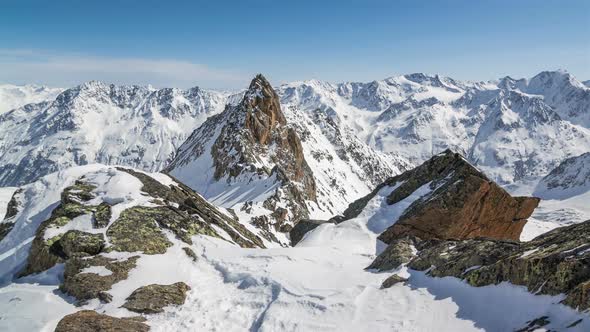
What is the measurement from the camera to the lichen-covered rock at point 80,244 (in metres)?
22.4

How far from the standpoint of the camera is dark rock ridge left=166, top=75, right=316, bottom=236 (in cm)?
8888

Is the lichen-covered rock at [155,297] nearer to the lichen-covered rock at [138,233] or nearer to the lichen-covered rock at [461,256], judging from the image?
the lichen-covered rock at [138,233]

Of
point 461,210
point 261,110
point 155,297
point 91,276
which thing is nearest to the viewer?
point 155,297

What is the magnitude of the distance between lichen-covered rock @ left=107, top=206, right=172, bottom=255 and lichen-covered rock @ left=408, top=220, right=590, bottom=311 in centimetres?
1381

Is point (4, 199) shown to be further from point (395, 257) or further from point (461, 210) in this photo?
point (395, 257)

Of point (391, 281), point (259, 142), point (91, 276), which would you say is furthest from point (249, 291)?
point (259, 142)

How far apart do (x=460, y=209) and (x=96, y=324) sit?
24118 millimetres

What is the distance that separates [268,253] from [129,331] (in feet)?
30.6

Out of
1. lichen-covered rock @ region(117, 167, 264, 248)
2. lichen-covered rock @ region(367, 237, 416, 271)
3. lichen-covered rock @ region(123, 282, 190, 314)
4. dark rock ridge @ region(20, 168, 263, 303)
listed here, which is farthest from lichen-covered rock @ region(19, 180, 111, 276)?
lichen-covered rock @ region(367, 237, 416, 271)

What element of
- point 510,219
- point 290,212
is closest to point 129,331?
point 510,219

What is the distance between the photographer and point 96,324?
16297mm

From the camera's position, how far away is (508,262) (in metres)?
15.8

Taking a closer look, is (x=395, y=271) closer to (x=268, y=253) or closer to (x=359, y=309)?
(x=359, y=309)

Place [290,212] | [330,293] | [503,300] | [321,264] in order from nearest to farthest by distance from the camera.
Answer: [503,300] → [330,293] → [321,264] → [290,212]
